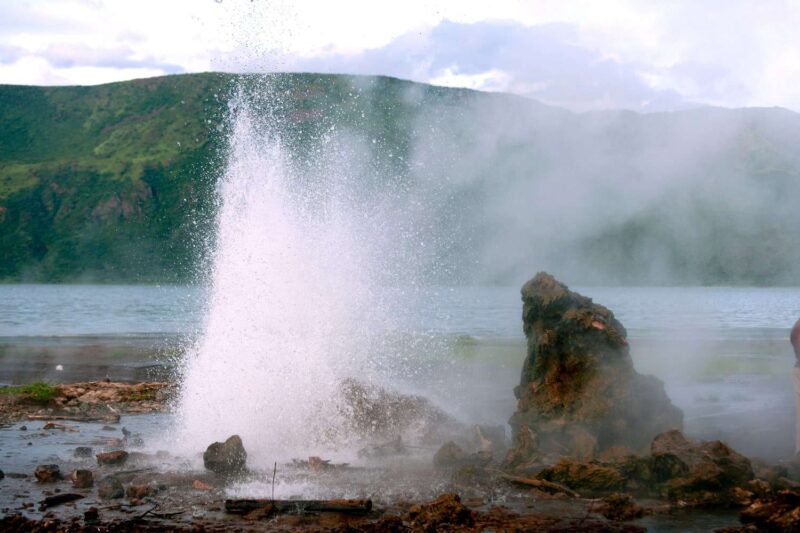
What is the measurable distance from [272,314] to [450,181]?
58027mm

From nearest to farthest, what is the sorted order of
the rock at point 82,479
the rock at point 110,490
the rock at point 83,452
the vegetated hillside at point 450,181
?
the rock at point 110,490
the rock at point 82,479
the rock at point 83,452
the vegetated hillside at point 450,181

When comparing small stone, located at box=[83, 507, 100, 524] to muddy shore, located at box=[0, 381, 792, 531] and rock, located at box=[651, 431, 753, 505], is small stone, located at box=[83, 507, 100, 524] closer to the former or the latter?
muddy shore, located at box=[0, 381, 792, 531]

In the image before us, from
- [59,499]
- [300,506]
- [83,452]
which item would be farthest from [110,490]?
[83,452]

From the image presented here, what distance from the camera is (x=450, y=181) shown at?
70.1m

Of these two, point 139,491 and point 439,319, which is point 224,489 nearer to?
point 139,491

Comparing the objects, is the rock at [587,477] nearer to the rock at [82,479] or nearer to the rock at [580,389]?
the rock at [580,389]

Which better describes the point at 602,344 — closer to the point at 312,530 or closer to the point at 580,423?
the point at 580,423

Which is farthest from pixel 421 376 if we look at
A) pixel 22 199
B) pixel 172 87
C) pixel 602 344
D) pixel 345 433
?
pixel 172 87

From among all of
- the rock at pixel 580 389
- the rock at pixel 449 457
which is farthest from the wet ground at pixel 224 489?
the rock at pixel 580 389

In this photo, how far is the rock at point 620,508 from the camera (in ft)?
24.6

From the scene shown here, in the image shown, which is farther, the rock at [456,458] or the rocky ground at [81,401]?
the rocky ground at [81,401]

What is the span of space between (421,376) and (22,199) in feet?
413

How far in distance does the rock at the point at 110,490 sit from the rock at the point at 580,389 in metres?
4.14

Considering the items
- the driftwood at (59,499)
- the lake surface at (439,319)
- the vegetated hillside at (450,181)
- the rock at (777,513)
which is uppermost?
the vegetated hillside at (450,181)
